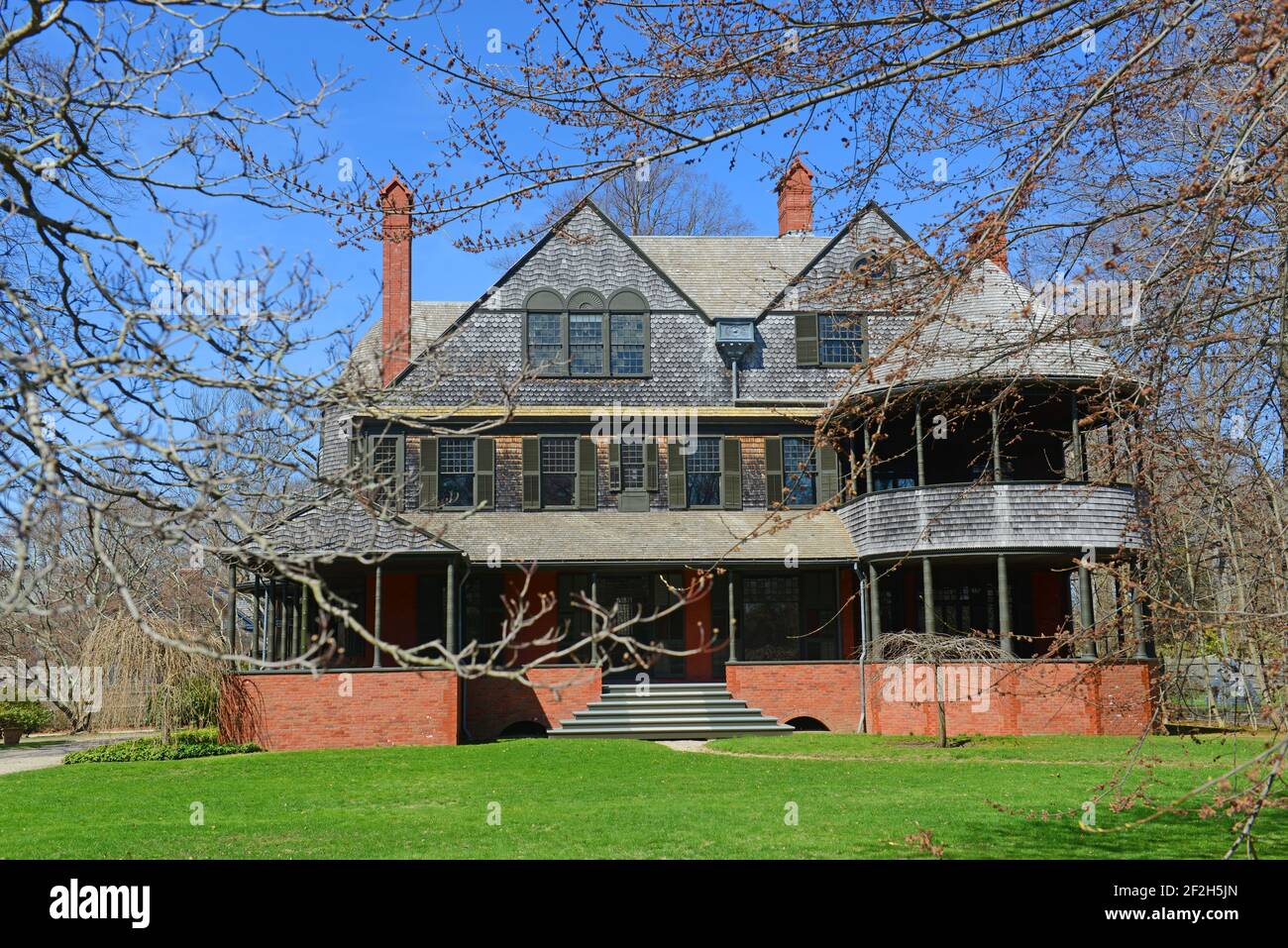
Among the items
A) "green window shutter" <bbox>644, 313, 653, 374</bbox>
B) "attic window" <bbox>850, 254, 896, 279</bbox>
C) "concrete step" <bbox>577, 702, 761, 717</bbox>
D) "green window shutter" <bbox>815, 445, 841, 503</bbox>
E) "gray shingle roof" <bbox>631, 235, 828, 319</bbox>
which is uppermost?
"gray shingle roof" <bbox>631, 235, 828, 319</bbox>

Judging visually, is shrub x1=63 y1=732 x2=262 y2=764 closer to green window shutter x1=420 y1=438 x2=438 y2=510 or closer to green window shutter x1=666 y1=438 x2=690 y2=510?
green window shutter x1=420 y1=438 x2=438 y2=510

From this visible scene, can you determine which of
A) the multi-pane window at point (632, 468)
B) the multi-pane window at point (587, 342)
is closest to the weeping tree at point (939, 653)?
the multi-pane window at point (632, 468)

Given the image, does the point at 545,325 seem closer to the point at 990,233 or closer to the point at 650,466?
the point at 650,466

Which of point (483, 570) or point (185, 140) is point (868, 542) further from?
point (185, 140)

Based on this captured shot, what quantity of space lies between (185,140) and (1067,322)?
5125mm

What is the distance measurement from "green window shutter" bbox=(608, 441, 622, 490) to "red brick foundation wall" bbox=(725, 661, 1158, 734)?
488 cm

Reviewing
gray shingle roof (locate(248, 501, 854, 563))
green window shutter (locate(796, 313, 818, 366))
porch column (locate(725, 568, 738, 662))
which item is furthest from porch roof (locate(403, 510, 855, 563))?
green window shutter (locate(796, 313, 818, 366))

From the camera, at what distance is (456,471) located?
86.2 ft

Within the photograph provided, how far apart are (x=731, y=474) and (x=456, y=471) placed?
5.83 meters

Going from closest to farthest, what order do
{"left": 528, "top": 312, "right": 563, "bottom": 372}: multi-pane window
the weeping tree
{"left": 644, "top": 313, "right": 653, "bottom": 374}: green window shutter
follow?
the weeping tree < {"left": 528, "top": 312, "right": 563, "bottom": 372}: multi-pane window < {"left": 644, "top": 313, "right": 653, "bottom": 374}: green window shutter

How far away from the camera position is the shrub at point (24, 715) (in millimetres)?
28891

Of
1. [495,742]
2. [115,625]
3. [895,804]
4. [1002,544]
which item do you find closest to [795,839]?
[895,804]

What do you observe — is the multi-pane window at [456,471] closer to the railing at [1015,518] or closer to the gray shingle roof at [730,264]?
→ the gray shingle roof at [730,264]

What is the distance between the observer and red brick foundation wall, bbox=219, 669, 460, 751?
21.6 m
